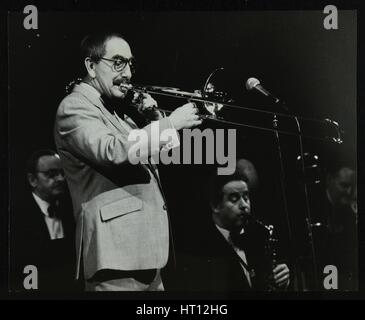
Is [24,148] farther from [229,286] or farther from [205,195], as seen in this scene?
[229,286]

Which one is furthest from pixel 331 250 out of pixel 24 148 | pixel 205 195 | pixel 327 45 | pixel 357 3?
pixel 24 148

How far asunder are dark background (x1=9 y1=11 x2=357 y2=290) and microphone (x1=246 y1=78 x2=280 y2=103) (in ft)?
0.09

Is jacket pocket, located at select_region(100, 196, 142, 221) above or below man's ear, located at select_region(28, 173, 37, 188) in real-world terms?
below

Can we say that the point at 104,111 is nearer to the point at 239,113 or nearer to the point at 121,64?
the point at 121,64

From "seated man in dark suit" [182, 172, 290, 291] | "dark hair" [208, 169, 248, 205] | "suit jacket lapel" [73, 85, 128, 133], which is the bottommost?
"seated man in dark suit" [182, 172, 290, 291]

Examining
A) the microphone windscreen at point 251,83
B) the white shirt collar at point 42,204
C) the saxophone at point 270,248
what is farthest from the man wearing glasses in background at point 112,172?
the saxophone at point 270,248

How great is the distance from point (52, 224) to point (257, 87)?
1.20 meters

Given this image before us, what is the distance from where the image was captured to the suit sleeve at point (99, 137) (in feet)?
9.92

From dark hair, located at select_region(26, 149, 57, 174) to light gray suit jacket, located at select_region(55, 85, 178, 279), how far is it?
0.05 meters

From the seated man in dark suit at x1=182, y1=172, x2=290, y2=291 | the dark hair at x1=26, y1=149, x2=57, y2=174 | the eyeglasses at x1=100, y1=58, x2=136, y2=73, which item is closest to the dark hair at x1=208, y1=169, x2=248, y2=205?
the seated man in dark suit at x1=182, y1=172, x2=290, y2=291

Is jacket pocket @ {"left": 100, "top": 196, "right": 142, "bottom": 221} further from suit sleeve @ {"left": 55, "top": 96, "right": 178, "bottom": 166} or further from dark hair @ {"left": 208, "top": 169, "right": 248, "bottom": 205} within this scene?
dark hair @ {"left": 208, "top": 169, "right": 248, "bottom": 205}

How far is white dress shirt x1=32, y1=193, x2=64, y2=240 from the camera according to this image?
308cm

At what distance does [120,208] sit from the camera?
305cm

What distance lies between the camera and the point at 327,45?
122 inches
